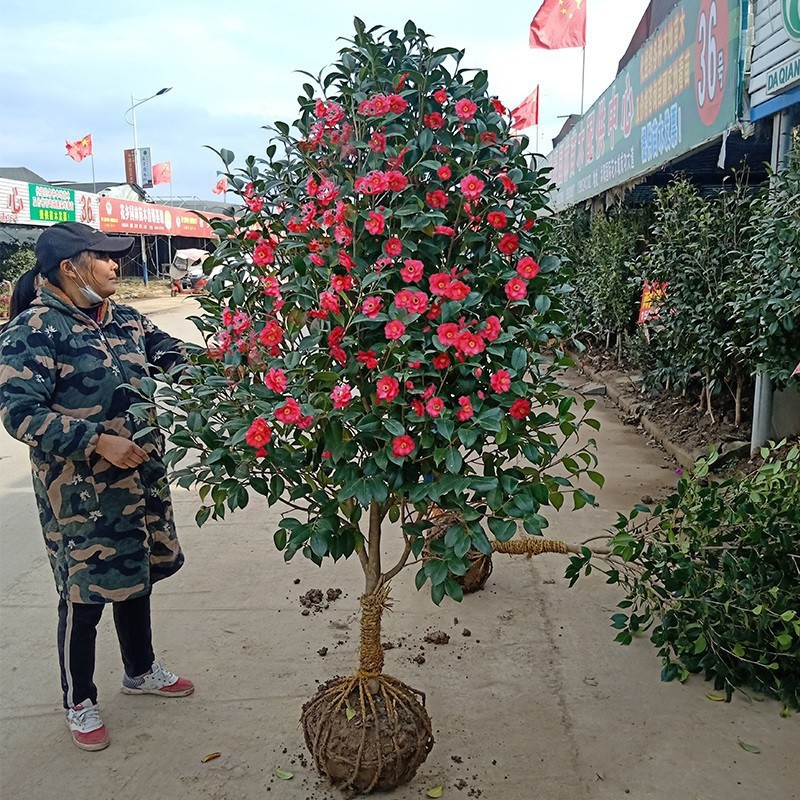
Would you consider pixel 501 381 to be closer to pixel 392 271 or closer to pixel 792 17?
pixel 392 271

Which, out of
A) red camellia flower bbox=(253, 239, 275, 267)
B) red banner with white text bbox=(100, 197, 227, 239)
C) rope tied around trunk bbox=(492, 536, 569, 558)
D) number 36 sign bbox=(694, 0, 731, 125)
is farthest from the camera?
red banner with white text bbox=(100, 197, 227, 239)

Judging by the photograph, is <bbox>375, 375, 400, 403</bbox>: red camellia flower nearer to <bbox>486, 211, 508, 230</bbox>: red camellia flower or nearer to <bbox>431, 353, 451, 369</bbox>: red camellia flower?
<bbox>431, 353, 451, 369</bbox>: red camellia flower

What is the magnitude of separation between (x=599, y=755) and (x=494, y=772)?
1.15ft

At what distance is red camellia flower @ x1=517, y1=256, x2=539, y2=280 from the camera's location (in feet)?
6.85

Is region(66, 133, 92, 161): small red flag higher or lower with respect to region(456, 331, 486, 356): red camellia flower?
higher

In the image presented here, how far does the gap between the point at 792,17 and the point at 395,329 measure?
3.68m

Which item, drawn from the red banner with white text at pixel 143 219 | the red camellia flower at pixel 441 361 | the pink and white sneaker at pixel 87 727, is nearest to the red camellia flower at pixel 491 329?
the red camellia flower at pixel 441 361

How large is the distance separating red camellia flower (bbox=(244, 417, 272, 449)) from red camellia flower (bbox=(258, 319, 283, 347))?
21 centimetres

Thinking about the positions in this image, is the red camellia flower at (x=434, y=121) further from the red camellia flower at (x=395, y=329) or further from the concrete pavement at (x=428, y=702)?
the concrete pavement at (x=428, y=702)

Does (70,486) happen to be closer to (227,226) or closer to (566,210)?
(227,226)

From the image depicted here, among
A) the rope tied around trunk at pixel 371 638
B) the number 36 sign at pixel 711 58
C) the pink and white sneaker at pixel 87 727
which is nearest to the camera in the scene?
the rope tied around trunk at pixel 371 638

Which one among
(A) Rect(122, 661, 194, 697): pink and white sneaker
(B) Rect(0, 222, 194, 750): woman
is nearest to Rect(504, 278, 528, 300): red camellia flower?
(B) Rect(0, 222, 194, 750): woman

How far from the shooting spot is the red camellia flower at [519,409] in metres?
2.10

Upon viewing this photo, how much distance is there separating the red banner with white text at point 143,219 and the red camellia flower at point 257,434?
1964cm
